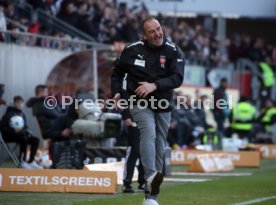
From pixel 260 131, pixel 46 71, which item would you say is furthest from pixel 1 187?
pixel 260 131

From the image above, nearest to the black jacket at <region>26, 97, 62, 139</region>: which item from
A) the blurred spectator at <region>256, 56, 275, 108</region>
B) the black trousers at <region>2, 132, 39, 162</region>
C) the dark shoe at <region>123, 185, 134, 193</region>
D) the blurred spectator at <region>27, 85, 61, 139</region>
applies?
the blurred spectator at <region>27, 85, 61, 139</region>

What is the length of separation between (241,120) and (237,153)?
638 centimetres

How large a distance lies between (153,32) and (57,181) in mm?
3368

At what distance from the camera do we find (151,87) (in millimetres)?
11266

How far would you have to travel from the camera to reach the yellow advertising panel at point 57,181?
44.9 ft

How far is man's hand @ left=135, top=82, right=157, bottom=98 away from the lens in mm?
11234

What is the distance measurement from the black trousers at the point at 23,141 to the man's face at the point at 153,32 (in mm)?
7134

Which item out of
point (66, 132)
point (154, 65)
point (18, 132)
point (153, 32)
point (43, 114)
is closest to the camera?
point (153, 32)

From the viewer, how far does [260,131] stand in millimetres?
30203

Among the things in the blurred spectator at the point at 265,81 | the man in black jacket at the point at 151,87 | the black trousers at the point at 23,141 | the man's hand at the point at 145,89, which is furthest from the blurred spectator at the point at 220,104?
the man's hand at the point at 145,89

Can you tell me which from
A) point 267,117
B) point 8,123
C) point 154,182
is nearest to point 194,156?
point 8,123

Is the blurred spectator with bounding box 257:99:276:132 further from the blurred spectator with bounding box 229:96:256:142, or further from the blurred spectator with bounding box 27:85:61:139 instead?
the blurred spectator with bounding box 27:85:61:139

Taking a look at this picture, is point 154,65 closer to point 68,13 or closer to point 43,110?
point 43,110

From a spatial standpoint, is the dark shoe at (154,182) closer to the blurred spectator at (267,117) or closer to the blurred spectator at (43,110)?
the blurred spectator at (43,110)
